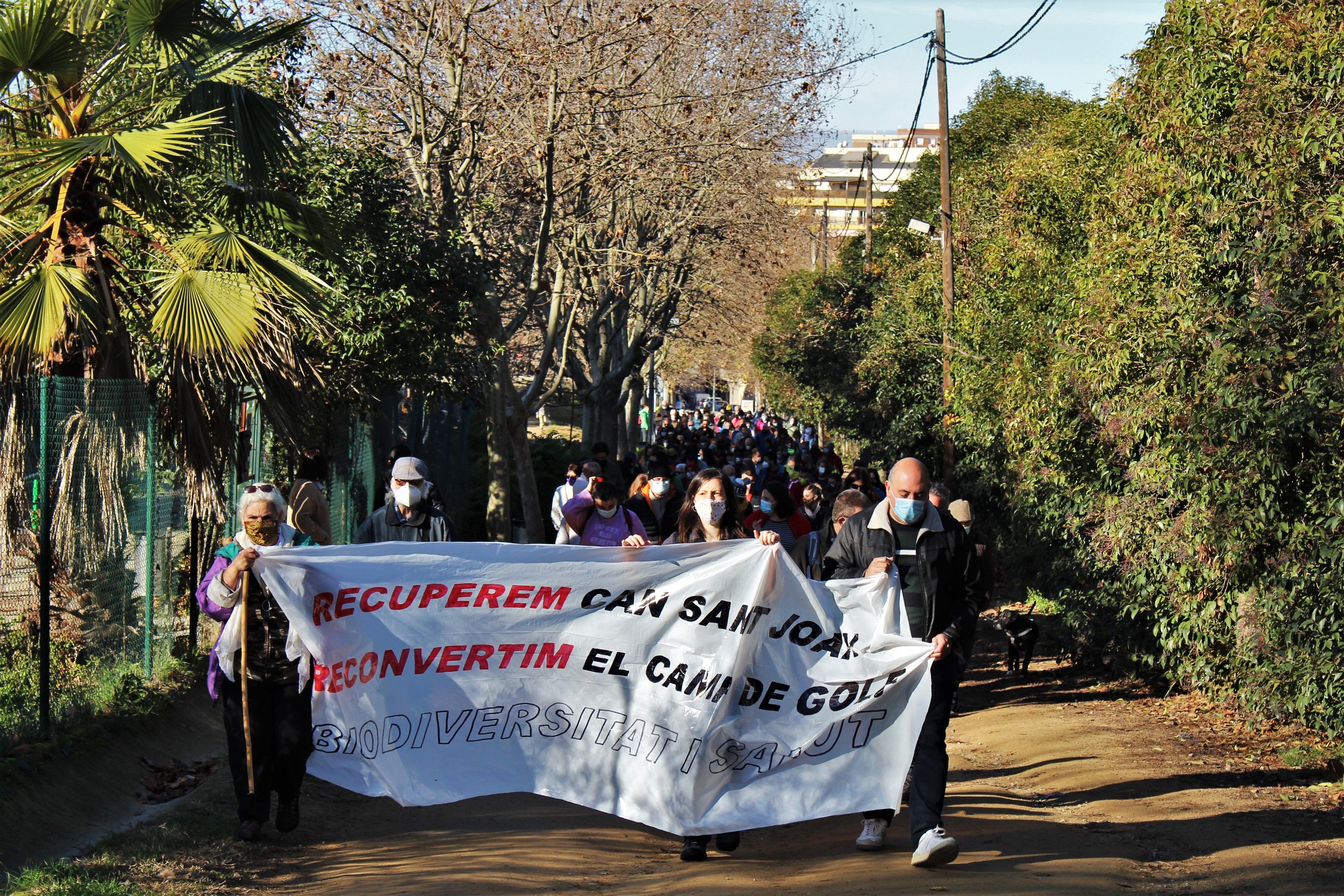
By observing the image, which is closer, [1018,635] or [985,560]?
Answer: [985,560]

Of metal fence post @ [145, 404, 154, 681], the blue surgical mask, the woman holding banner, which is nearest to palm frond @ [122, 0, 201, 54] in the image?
metal fence post @ [145, 404, 154, 681]

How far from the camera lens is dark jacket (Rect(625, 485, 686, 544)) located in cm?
1097

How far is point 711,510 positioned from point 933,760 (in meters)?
1.78

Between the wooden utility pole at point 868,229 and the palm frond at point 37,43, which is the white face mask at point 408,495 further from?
the wooden utility pole at point 868,229

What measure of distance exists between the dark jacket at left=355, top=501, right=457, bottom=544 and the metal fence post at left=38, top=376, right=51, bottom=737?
169 centimetres

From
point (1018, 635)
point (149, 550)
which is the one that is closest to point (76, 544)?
point (149, 550)

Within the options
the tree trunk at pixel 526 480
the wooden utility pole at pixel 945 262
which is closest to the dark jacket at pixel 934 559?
the wooden utility pole at pixel 945 262

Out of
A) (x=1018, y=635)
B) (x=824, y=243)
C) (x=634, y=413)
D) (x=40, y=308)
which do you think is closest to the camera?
(x=40, y=308)

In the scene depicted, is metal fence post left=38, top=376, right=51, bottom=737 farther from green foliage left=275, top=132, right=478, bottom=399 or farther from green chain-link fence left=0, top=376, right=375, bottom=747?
green foliage left=275, top=132, right=478, bottom=399

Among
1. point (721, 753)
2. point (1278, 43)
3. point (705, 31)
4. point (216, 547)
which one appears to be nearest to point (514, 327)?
point (705, 31)

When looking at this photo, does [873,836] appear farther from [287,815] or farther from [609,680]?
[287,815]

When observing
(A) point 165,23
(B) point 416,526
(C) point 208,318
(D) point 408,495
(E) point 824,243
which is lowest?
(B) point 416,526

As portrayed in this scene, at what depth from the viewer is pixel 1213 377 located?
348 inches

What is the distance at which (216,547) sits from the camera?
10984 mm
